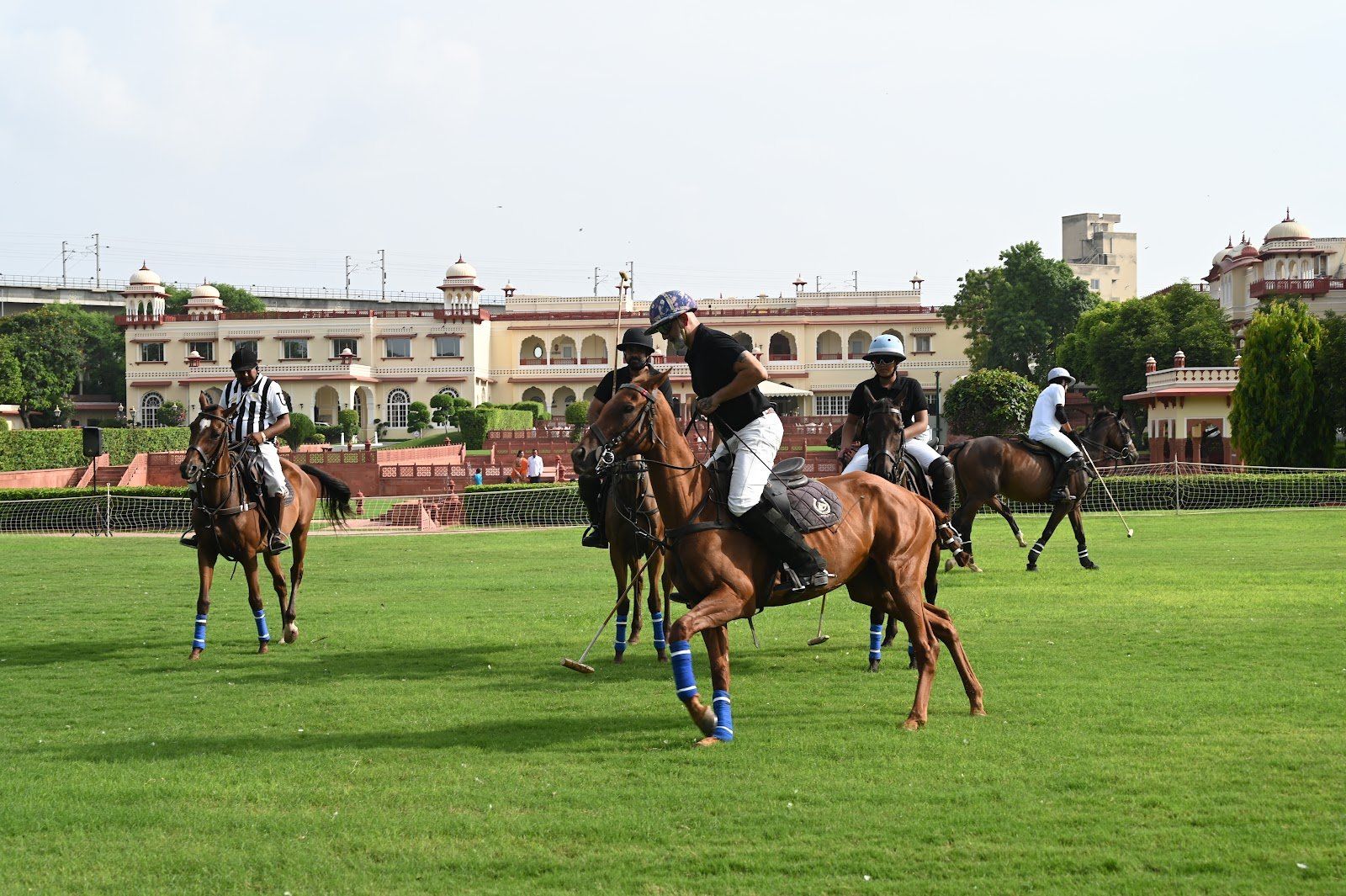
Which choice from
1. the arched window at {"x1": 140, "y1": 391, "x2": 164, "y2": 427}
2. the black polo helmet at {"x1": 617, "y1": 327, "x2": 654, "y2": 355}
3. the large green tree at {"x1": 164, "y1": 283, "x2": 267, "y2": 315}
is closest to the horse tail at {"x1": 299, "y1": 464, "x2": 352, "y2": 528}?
the black polo helmet at {"x1": 617, "y1": 327, "x2": 654, "y2": 355}

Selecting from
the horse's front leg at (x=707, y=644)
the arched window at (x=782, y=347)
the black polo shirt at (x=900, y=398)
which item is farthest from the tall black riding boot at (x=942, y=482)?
the arched window at (x=782, y=347)

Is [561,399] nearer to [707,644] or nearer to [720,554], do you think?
[720,554]

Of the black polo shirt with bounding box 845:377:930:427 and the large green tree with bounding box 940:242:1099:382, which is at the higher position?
the large green tree with bounding box 940:242:1099:382

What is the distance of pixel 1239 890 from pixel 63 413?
96.4m

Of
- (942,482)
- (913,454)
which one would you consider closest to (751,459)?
(913,454)

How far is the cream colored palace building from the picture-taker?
8744 centimetres

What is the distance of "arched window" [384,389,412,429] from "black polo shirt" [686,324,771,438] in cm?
8112

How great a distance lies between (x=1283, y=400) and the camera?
44.1 m

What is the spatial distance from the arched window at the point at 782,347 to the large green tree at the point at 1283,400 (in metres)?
48.7

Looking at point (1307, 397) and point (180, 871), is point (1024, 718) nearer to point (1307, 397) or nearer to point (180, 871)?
point (180, 871)

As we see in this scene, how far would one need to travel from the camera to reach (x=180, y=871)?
598 centimetres

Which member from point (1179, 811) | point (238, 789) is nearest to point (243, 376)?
point (238, 789)

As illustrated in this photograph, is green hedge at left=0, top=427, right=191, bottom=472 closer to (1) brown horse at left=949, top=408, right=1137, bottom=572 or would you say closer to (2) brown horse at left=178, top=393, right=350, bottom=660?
(1) brown horse at left=949, top=408, right=1137, bottom=572

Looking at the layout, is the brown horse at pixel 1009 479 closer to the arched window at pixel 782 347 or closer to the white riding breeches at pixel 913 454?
the white riding breeches at pixel 913 454
